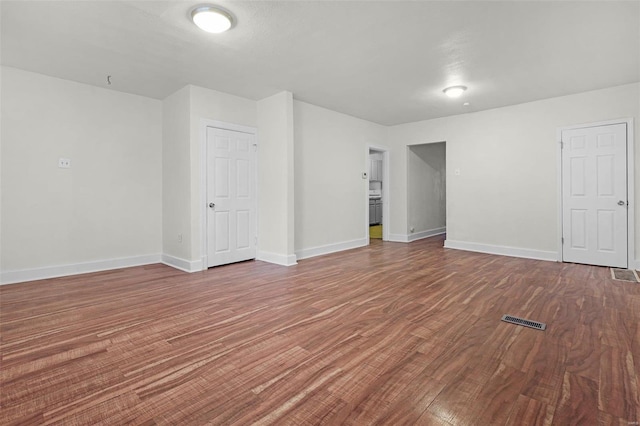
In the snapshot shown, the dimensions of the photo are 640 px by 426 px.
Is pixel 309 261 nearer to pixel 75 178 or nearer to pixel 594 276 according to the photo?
pixel 75 178

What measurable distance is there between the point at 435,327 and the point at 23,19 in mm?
4526

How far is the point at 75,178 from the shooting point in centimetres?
437

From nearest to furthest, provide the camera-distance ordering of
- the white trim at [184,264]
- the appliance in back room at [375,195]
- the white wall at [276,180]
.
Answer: the white trim at [184,264] < the white wall at [276,180] < the appliance in back room at [375,195]

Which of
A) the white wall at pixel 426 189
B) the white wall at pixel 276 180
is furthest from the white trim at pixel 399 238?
the white wall at pixel 276 180

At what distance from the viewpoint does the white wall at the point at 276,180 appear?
4.89m

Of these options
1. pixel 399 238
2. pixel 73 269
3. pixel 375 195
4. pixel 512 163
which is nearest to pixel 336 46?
pixel 512 163

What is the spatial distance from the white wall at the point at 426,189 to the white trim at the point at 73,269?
212 inches

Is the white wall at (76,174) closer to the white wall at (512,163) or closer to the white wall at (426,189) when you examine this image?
the white wall at (426,189)

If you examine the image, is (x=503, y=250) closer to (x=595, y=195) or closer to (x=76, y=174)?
(x=595, y=195)

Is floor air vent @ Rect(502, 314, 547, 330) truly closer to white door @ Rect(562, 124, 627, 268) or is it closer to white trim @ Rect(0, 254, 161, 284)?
white door @ Rect(562, 124, 627, 268)

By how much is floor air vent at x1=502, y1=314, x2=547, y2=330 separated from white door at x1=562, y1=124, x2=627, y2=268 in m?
3.30

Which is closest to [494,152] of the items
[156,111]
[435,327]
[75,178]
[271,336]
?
[435,327]

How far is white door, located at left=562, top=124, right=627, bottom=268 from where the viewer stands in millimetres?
4637

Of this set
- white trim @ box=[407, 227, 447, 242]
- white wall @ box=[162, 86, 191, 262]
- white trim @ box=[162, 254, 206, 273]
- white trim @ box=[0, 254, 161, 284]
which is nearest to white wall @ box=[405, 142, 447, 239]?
white trim @ box=[407, 227, 447, 242]
